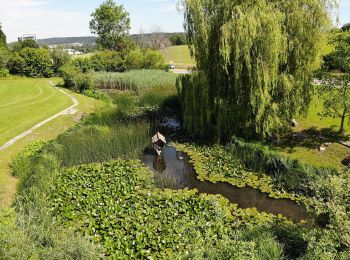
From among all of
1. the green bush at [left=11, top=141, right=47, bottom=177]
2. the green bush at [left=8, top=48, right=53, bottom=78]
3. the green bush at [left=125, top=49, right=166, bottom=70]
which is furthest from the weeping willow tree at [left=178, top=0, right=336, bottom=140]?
the green bush at [left=8, top=48, right=53, bottom=78]

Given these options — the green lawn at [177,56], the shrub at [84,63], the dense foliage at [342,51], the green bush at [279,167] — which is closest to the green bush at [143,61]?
the shrub at [84,63]

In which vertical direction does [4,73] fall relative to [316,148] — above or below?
above

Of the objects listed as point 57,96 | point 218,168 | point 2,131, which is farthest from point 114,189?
point 57,96

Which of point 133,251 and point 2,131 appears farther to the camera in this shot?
point 2,131

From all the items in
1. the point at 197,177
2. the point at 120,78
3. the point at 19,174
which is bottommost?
the point at 197,177

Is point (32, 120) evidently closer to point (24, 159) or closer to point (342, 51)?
point (24, 159)

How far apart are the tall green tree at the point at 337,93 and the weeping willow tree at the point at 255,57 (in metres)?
0.80

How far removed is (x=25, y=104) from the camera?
20891 millimetres

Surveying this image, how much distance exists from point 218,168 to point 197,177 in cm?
103

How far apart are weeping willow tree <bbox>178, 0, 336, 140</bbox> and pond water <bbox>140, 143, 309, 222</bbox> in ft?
8.76

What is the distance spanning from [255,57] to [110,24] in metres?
46.1

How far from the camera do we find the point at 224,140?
14234 millimetres

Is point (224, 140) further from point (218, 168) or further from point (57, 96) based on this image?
point (57, 96)

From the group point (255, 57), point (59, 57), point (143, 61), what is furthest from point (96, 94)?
point (255, 57)
